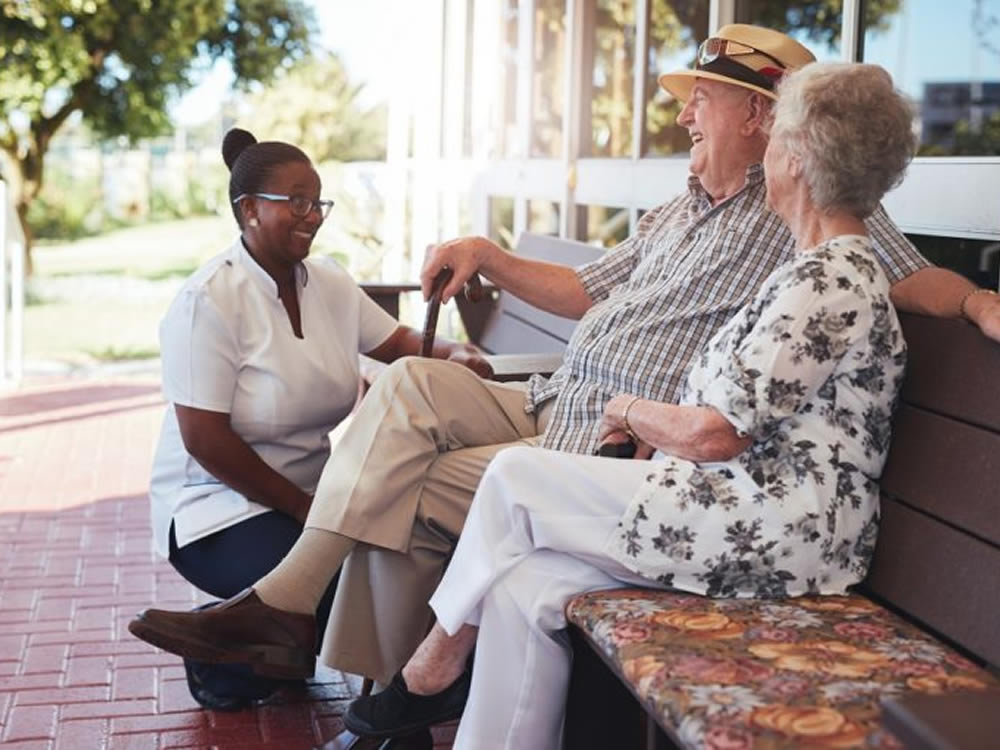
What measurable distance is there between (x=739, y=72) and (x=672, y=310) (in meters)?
0.51

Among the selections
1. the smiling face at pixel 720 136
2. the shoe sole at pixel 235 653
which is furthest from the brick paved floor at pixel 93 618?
the smiling face at pixel 720 136

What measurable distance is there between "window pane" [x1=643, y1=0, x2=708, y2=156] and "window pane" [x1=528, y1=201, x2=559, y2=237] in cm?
111

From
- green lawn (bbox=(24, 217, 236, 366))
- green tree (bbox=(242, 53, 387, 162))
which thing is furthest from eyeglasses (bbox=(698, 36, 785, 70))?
green tree (bbox=(242, 53, 387, 162))

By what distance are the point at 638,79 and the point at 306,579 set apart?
10.1 feet

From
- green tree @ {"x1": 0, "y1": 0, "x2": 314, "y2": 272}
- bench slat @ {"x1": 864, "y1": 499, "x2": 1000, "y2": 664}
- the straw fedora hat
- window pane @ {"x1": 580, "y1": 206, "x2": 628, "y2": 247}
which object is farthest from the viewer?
green tree @ {"x1": 0, "y1": 0, "x2": 314, "y2": 272}

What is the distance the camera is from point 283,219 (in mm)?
3334

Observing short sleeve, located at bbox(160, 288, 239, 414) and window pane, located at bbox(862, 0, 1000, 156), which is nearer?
short sleeve, located at bbox(160, 288, 239, 414)

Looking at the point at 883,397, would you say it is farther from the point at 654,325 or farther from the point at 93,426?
the point at 93,426

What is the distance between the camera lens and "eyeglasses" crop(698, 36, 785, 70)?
9.80ft

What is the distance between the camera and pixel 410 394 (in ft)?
10.1

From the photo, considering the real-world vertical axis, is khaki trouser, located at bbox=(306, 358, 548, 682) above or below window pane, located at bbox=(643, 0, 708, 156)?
below

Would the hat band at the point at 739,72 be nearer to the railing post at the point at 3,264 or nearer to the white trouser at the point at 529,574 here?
the white trouser at the point at 529,574

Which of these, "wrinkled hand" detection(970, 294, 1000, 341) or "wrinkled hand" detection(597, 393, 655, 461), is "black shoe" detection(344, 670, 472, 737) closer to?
"wrinkled hand" detection(597, 393, 655, 461)

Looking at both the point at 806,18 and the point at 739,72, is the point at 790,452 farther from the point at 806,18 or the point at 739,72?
the point at 806,18
